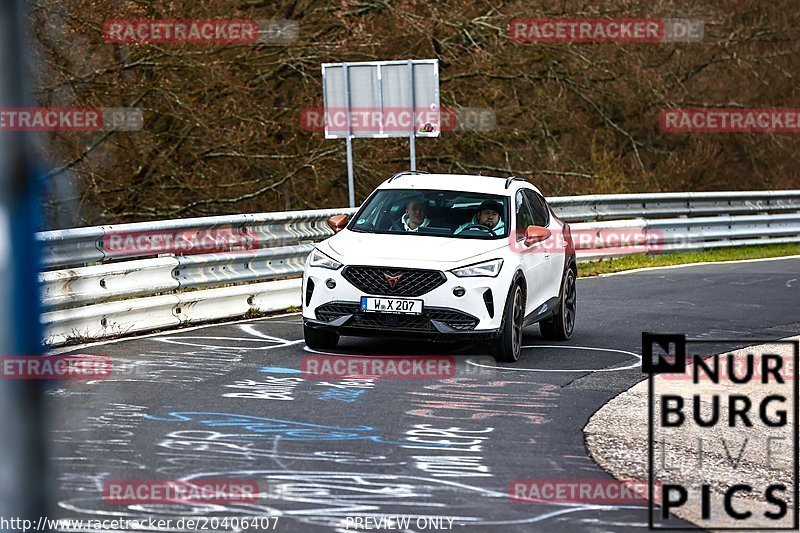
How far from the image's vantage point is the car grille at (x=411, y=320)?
10.6m

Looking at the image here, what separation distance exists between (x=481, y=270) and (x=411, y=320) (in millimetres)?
710

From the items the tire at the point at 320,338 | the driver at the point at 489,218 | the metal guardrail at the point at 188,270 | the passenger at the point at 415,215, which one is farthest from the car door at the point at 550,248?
the metal guardrail at the point at 188,270

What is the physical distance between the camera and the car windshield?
11633mm

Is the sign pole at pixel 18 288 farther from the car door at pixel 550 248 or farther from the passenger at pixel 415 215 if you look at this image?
the car door at pixel 550 248

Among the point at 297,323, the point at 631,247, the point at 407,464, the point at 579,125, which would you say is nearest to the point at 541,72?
the point at 579,125

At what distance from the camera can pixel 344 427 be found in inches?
307

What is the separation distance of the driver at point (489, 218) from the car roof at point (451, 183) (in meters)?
0.18

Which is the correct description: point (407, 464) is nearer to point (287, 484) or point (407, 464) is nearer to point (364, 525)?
point (287, 484)

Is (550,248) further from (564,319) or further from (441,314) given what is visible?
(441,314)

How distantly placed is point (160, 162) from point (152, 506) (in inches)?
615

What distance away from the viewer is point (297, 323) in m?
13.5

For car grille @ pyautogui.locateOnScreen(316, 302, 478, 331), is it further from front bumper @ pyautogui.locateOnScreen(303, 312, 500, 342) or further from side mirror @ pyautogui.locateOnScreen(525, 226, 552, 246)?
side mirror @ pyautogui.locateOnScreen(525, 226, 552, 246)

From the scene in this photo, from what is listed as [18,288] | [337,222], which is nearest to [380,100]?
[337,222]

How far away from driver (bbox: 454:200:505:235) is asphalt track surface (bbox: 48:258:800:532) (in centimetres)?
110
